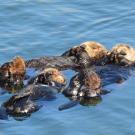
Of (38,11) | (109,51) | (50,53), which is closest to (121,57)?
(109,51)

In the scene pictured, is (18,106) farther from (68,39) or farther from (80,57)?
(68,39)

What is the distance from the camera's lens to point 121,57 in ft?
39.2

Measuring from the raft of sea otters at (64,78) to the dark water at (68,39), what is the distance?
0.15 meters

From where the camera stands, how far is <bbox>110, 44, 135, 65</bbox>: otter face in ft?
39.2

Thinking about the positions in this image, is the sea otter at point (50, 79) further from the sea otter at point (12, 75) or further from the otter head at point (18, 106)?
the otter head at point (18, 106)

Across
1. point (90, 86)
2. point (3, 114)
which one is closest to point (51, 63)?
point (90, 86)

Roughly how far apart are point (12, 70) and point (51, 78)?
0.74 meters

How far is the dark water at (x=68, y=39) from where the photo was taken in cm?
930

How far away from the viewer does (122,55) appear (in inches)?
472

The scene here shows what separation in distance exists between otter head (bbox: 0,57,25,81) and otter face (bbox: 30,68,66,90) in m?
0.47

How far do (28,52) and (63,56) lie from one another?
Result: 99 centimetres

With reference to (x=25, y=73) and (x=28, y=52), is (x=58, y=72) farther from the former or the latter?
(x=28, y=52)

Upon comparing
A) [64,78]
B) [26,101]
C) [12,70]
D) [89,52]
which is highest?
[89,52]

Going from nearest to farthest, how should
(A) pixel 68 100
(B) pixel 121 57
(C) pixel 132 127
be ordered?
(C) pixel 132 127 → (A) pixel 68 100 → (B) pixel 121 57
